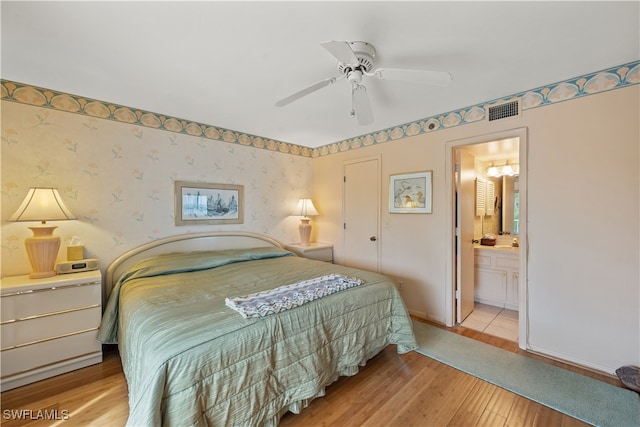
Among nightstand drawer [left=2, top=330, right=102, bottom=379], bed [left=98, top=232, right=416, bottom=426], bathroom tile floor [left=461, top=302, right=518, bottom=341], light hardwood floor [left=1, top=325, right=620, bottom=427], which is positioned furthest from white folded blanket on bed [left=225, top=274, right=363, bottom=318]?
bathroom tile floor [left=461, top=302, right=518, bottom=341]

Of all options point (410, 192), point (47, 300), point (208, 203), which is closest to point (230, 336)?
point (47, 300)

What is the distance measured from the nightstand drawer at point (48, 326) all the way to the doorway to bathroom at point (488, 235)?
11.4ft

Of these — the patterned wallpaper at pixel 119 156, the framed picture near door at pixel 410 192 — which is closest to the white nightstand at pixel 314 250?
the patterned wallpaper at pixel 119 156

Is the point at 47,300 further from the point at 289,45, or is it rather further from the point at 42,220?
the point at 289,45

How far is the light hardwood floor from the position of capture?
1.63m

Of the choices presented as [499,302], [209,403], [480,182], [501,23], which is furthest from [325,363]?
[480,182]

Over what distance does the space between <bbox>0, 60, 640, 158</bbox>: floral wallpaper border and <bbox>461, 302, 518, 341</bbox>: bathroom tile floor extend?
2.29m

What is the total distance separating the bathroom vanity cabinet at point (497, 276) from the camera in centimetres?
343

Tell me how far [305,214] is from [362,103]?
97.4 inches

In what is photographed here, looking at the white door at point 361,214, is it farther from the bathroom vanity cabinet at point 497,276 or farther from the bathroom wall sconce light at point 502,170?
the bathroom wall sconce light at point 502,170

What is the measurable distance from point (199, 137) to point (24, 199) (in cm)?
168

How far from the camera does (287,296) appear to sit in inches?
71.6

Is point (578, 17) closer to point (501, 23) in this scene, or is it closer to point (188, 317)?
point (501, 23)

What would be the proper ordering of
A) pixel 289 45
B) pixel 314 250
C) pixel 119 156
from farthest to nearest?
pixel 314 250, pixel 119 156, pixel 289 45
